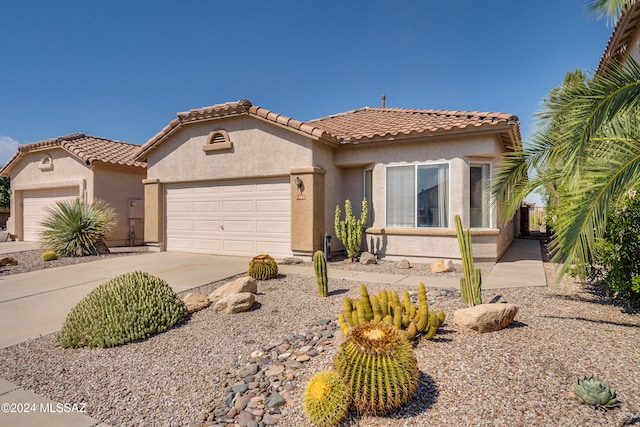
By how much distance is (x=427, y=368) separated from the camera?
148 inches

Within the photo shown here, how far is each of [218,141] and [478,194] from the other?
9.21 metres

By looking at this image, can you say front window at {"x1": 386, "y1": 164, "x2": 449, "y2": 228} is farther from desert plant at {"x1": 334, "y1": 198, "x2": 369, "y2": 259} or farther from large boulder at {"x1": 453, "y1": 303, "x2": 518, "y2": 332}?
Result: large boulder at {"x1": 453, "y1": 303, "x2": 518, "y2": 332}

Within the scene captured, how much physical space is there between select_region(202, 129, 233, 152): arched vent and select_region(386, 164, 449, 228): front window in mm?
5874

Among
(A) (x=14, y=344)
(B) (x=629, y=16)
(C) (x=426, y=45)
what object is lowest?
(A) (x=14, y=344)

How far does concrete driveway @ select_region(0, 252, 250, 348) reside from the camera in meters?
5.99

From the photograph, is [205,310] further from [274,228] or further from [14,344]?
[274,228]

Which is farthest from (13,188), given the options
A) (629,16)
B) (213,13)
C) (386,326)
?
(629,16)

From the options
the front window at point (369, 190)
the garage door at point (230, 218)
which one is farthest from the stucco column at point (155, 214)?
the front window at point (369, 190)

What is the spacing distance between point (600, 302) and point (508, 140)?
6537 mm

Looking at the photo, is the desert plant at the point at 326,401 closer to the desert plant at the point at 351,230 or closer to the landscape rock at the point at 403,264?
the landscape rock at the point at 403,264

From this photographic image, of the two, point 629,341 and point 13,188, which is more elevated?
point 13,188

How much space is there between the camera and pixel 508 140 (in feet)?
36.6

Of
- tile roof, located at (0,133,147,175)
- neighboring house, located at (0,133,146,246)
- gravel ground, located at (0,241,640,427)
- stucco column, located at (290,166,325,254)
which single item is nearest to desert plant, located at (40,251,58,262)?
neighboring house, located at (0,133,146,246)

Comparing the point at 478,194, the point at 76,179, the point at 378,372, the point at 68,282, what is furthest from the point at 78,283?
the point at 478,194
